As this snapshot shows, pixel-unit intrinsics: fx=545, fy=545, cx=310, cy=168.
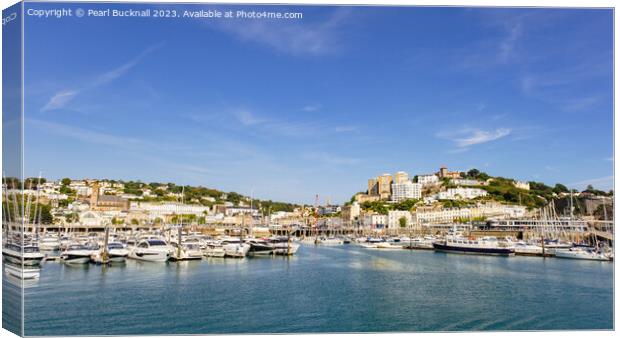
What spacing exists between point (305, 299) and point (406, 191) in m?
25.1

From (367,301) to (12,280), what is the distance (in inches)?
174

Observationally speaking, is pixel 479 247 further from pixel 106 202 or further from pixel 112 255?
pixel 106 202

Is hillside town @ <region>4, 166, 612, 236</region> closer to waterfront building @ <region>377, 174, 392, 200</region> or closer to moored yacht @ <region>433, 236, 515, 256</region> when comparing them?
waterfront building @ <region>377, 174, 392, 200</region>

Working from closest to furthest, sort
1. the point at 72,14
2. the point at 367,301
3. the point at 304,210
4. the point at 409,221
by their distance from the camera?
1. the point at 72,14
2. the point at 367,301
3. the point at 409,221
4. the point at 304,210

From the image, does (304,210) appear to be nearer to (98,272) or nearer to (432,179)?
(432,179)

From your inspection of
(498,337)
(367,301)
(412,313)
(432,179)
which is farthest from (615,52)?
(432,179)

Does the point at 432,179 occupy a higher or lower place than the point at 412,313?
higher

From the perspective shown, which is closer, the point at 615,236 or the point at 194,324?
the point at 615,236

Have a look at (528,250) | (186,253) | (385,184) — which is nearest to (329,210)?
(385,184)

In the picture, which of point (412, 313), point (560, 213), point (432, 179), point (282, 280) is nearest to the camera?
point (412, 313)

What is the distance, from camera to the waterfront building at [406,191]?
27.7 meters

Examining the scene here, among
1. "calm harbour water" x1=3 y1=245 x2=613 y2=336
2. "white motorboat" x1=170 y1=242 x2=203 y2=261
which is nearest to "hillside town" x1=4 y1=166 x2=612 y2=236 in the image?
"white motorboat" x1=170 y1=242 x2=203 y2=261

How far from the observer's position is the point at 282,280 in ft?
33.4

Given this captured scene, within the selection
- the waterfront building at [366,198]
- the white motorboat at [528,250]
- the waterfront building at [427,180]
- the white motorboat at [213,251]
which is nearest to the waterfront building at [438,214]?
the waterfront building at [427,180]
